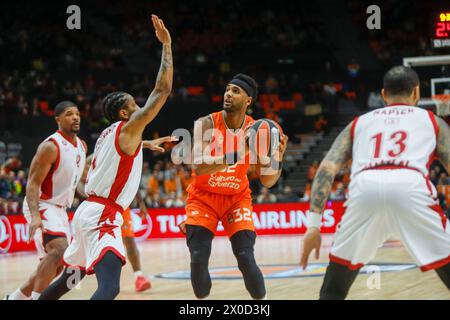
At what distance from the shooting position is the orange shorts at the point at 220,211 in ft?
23.3

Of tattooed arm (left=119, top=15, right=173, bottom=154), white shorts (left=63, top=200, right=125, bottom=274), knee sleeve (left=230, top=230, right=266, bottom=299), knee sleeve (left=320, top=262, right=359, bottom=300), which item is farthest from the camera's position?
knee sleeve (left=230, top=230, right=266, bottom=299)

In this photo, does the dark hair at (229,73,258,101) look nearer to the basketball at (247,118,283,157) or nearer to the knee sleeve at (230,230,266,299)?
the basketball at (247,118,283,157)

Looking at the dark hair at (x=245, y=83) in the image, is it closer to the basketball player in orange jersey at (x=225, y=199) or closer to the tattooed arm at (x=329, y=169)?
the basketball player in orange jersey at (x=225, y=199)

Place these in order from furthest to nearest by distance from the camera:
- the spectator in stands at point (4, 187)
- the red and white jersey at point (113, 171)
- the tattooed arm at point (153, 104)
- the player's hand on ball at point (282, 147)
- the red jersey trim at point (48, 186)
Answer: the spectator in stands at point (4, 187) → the red jersey trim at point (48, 186) → the player's hand on ball at point (282, 147) → the red and white jersey at point (113, 171) → the tattooed arm at point (153, 104)

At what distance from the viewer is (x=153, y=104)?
5812mm

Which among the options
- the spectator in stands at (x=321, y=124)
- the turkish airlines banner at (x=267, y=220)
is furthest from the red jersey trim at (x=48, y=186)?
the spectator in stands at (x=321, y=124)

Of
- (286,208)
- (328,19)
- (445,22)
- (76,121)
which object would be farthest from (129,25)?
(76,121)

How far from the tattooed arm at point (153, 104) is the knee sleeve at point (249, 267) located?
1.43 m

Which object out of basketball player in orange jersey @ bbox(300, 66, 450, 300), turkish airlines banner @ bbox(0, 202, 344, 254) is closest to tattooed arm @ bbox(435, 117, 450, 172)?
basketball player in orange jersey @ bbox(300, 66, 450, 300)

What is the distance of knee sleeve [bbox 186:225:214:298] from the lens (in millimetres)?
6926

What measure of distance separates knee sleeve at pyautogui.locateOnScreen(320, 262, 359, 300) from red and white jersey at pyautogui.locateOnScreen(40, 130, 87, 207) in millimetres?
3177

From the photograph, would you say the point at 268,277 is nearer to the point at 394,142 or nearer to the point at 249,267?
the point at 249,267

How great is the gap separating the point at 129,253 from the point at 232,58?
57.6 feet

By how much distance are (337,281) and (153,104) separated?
6.26 ft
